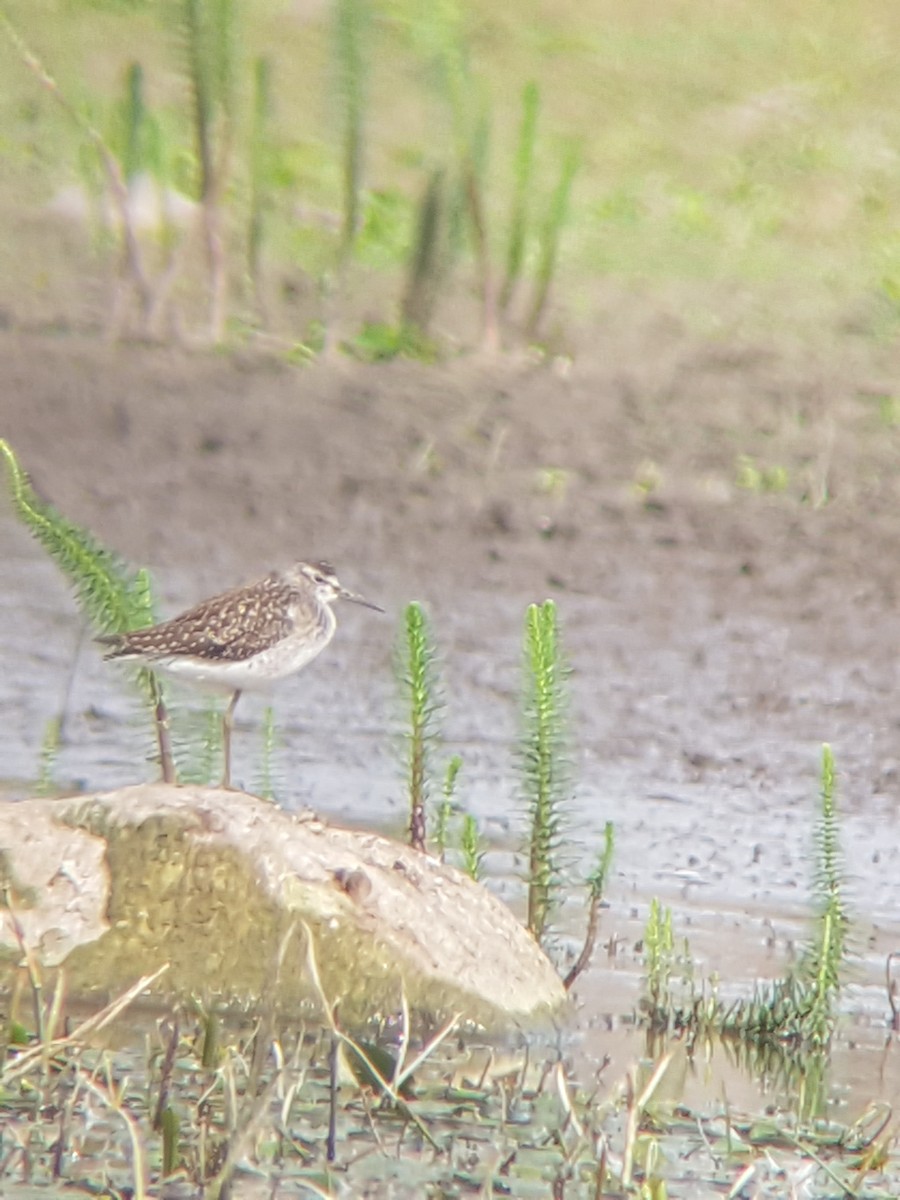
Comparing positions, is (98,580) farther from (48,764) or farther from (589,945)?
(589,945)

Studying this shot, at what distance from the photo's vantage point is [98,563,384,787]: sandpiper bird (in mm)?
7270

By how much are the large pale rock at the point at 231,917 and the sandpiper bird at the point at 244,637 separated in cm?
83

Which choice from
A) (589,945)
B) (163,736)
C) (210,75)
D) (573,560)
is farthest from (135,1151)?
(210,75)

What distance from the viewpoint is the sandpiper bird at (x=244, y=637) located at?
23.9ft

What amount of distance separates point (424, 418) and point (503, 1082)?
5.88 metres

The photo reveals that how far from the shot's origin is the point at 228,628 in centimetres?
771

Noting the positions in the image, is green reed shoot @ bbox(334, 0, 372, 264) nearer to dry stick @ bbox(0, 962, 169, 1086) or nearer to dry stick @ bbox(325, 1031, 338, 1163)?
dry stick @ bbox(325, 1031, 338, 1163)

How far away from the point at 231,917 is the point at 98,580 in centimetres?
108

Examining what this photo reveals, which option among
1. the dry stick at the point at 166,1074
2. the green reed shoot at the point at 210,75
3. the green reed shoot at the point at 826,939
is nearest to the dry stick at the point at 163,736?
the dry stick at the point at 166,1074

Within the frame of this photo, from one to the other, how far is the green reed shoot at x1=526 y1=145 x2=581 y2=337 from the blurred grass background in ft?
1.03

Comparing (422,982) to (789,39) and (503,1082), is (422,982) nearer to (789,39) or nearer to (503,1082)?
(503,1082)

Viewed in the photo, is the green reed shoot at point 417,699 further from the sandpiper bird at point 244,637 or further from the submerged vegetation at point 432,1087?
the sandpiper bird at point 244,637

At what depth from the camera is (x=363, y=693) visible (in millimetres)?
9344

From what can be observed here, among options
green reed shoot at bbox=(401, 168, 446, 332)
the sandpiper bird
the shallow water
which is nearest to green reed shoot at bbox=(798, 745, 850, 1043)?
the shallow water
